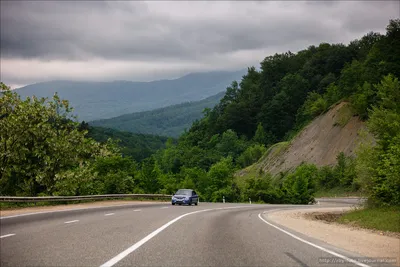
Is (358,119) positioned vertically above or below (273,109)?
below

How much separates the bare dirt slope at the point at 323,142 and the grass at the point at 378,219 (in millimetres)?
47857

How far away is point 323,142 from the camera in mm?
81875

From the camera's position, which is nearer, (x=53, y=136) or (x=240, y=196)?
(x=53, y=136)

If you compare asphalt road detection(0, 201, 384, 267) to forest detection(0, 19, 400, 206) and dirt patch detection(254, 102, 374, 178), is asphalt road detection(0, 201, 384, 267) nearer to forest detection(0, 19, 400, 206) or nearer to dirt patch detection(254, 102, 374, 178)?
forest detection(0, 19, 400, 206)

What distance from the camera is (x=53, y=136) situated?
34.9 m

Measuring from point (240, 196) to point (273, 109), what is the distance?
62143 millimetres

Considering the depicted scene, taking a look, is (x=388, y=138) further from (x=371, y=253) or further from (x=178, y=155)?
(x=178, y=155)

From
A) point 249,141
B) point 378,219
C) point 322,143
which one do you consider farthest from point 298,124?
point 378,219

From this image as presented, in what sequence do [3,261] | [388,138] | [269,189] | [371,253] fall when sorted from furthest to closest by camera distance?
[269,189]
[388,138]
[371,253]
[3,261]

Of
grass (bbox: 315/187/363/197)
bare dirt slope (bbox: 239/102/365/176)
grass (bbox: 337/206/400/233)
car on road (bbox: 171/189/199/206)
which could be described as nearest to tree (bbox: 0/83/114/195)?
car on road (bbox: 171/189/199/206)

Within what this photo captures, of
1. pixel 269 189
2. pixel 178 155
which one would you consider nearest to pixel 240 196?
pixel 269 189

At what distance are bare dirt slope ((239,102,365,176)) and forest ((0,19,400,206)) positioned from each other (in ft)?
8.83

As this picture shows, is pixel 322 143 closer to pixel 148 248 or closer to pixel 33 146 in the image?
pixel 33 146

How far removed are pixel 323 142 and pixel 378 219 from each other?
62.0 metres
